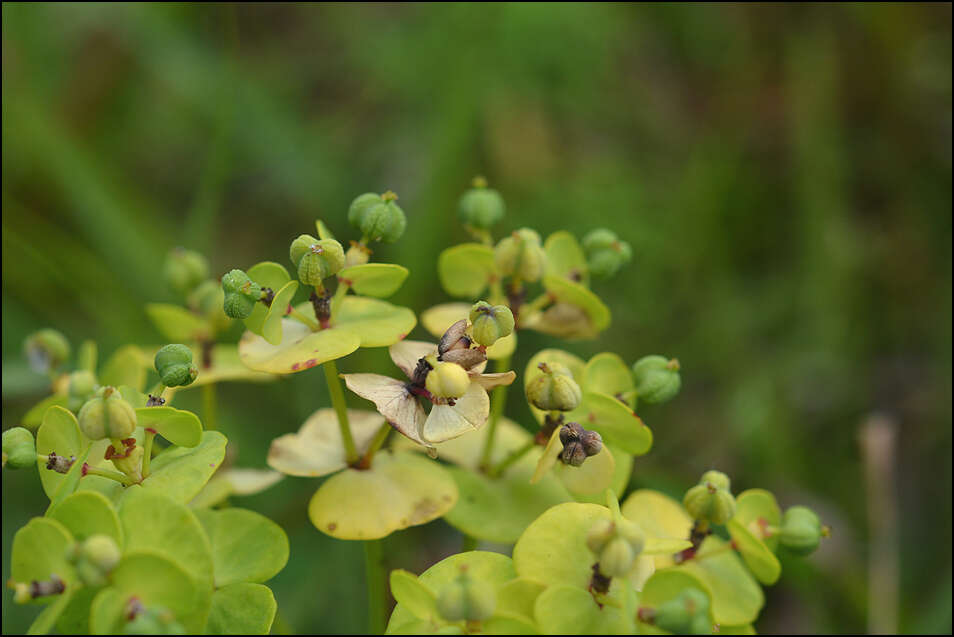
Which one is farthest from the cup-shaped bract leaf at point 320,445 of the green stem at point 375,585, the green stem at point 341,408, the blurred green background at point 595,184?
the blurred green background at point 595,184

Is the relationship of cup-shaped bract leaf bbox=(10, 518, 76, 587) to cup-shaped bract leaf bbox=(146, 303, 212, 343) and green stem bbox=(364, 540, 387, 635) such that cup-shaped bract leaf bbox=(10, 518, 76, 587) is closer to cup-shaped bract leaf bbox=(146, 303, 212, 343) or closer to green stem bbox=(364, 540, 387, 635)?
green stem bbox=(364, 540, 387, 635)

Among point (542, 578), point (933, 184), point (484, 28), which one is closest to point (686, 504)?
point (542, 578)

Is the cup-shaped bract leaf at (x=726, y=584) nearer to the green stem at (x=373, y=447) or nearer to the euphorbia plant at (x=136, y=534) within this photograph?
the green stem at (x=373, y=447)

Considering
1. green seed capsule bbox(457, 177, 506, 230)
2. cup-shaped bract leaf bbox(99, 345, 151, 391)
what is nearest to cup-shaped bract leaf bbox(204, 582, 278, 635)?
cup-shaped bract leaf bbox(99, 345, 151, 391)

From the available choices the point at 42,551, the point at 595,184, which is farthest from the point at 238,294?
the point at 595,184

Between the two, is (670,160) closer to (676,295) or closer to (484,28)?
(676,295)
